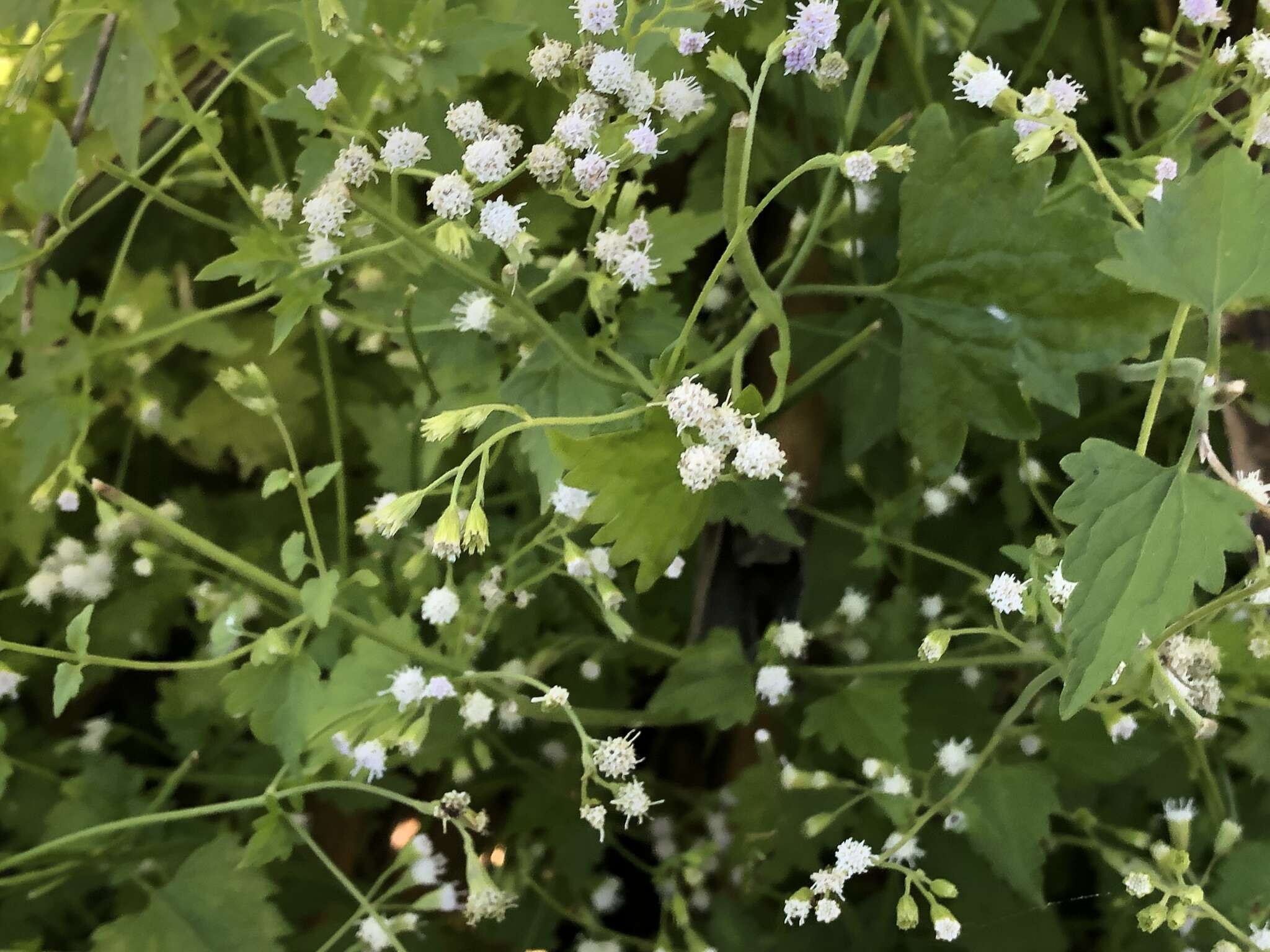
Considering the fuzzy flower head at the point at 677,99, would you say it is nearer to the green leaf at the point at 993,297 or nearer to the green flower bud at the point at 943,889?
the green leaf at the point at 993,297

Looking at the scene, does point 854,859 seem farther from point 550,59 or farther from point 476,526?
point 550,59

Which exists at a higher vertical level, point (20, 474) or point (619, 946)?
point (20, 474)

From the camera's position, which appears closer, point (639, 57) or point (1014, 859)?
point (639, 57)

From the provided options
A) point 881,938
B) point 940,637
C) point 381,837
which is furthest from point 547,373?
point 381,837

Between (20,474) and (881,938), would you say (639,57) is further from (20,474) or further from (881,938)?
(881,938)

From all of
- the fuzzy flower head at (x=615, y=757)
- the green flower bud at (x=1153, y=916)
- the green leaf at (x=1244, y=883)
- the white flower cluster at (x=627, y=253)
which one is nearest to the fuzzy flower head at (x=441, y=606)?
→ the fuzzy flower head at (x=615, y=757)

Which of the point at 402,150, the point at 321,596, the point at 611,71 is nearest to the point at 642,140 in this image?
the point at 611,71
